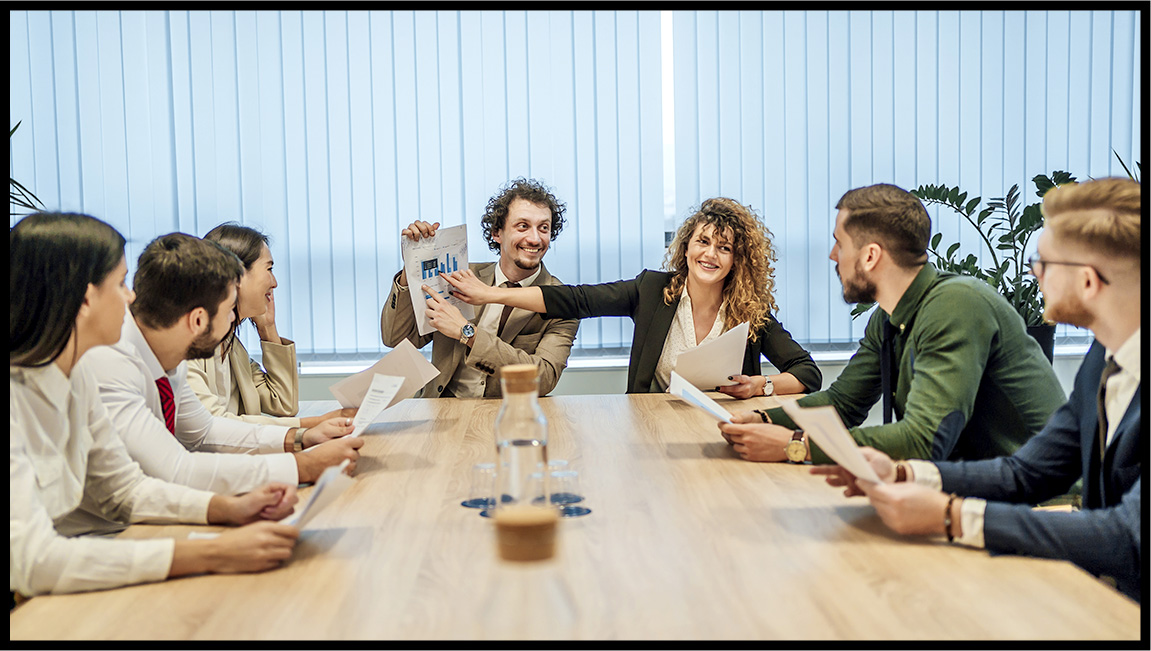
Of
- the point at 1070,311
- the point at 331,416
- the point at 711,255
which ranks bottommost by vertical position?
the point at 331,416

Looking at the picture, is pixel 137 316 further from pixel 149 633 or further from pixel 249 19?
pixel 249 19

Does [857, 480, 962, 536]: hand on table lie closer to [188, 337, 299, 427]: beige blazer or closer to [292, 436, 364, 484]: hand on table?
[292, 436, 364, 484]: hand on table

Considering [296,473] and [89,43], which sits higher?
[89,43]

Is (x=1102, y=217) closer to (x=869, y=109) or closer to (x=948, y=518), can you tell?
(x=948, y=518)

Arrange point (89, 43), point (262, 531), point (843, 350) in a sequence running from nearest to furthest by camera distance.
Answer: point (262, 531) → point (89, 43) → point (843, 350)

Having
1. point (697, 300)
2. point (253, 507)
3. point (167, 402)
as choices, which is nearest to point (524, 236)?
point (697, 300)

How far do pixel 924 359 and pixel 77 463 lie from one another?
64.6 inches

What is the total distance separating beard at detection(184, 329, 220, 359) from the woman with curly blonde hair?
3.72 ft

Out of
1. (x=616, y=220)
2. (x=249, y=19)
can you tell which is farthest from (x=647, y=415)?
(x=249, y=19)

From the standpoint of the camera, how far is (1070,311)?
1.45 metres

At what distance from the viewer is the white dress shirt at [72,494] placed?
3.67 ft

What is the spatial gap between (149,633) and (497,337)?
82.2 inches

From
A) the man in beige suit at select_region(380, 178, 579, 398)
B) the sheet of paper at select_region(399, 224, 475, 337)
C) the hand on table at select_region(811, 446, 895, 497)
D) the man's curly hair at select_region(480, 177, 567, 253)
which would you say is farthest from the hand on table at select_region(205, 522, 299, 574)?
the man's curly hair at select_region(480, 177, 567, 253)

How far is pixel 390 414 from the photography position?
263 cm
